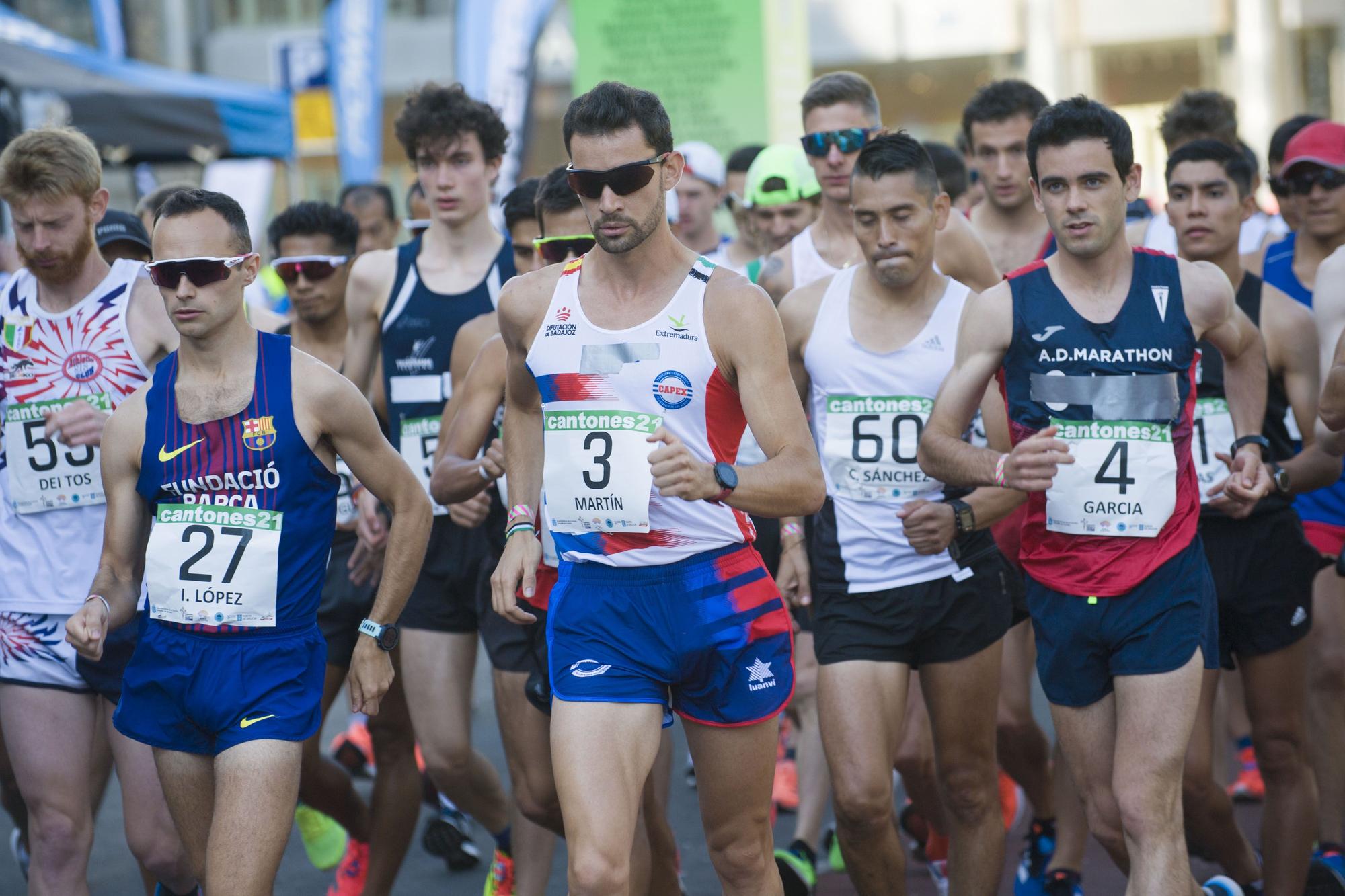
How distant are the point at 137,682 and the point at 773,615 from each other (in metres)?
1.72

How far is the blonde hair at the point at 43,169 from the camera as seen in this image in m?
5.23

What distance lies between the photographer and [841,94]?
22.0 ft

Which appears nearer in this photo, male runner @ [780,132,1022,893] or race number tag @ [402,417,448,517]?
male runner @ [780,132,1022,893]

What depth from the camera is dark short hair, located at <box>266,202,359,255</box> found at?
6.65 m

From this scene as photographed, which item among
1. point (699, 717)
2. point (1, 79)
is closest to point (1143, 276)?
point (699, 717)

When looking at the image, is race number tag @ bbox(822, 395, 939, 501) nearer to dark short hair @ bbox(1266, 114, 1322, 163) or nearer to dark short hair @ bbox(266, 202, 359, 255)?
dark short hair @ bbox(266, 202, 359, 255)

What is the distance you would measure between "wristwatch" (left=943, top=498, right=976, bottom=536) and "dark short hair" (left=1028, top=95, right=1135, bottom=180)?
40.1 inches

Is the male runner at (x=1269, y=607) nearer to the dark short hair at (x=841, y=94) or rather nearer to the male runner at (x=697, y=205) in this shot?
the dark short hair at (x=841, y=94)

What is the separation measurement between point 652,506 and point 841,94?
119 inches

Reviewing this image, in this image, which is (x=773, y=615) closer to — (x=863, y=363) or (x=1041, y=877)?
(x=863, y=363)

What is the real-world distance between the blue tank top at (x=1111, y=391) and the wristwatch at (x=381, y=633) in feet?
6.10

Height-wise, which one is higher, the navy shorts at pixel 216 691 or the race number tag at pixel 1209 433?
the race number tag at pixel 1209 433

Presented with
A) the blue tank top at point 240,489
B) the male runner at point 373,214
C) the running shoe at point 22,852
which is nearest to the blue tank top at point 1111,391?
the blue tank top at point 240,489

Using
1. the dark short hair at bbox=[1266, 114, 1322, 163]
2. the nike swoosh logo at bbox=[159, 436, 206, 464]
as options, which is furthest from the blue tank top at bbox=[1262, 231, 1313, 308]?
the nike swoosh logo at bbox=[159, 436, 206, 464]
